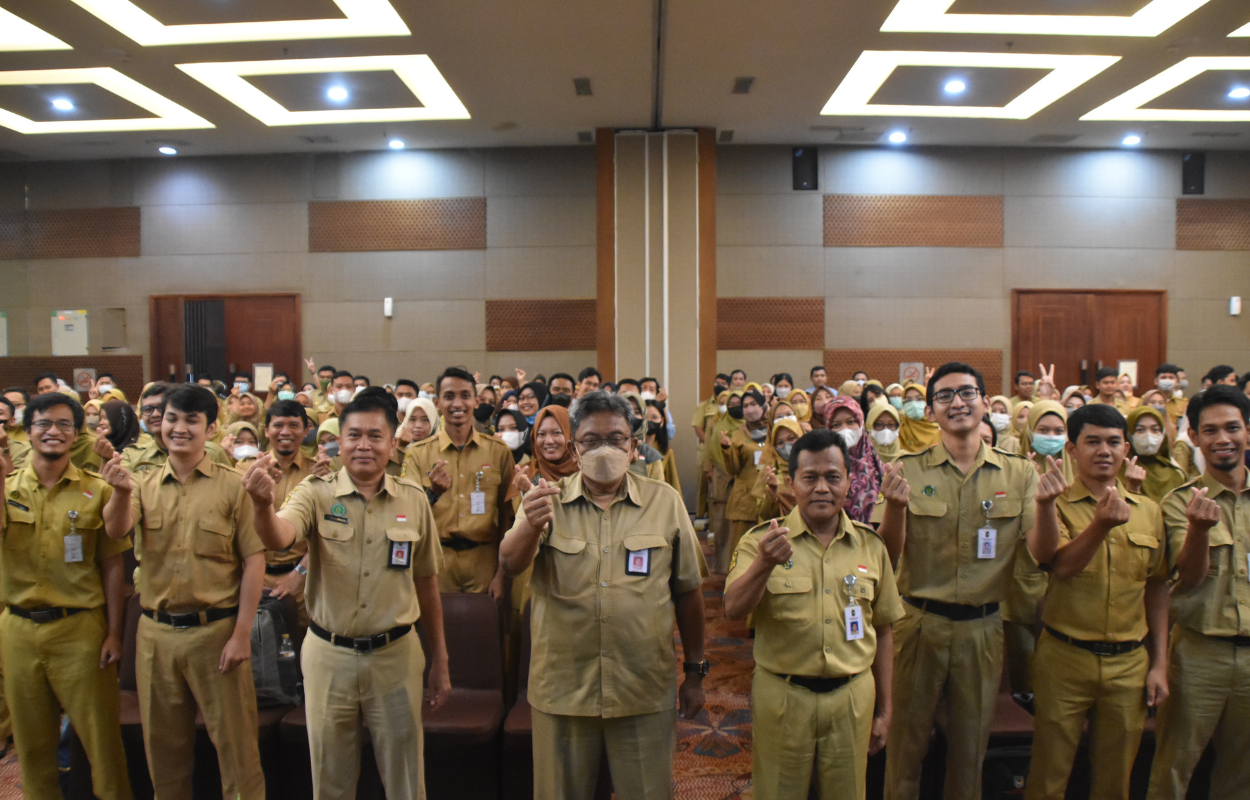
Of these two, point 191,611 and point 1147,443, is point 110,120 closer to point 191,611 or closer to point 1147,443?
point 191,611

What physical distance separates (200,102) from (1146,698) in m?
9.56

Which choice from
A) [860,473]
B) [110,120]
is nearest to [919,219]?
[860,473]

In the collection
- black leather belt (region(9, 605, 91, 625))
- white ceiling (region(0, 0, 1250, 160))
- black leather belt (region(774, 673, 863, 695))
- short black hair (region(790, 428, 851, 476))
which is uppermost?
white ceiling (region(0, 0, 1250, 160))

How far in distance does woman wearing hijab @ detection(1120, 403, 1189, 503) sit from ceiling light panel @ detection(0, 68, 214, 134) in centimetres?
944

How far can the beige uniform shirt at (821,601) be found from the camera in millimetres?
2066

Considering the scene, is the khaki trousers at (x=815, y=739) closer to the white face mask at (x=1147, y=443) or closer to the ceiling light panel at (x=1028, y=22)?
the white face mask at (x=1147, y=443)

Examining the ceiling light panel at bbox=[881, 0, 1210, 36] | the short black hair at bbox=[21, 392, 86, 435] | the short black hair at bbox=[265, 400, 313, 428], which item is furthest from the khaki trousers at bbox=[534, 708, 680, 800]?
the ceiling light panel at bbox=[881, 0, 1210, 36]

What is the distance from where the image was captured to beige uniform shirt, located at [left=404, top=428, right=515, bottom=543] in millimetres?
3629

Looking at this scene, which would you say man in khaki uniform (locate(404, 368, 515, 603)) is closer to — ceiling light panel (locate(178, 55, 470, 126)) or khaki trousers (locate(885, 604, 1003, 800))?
khaki trousers (locate(885, 604, 1003, 800))

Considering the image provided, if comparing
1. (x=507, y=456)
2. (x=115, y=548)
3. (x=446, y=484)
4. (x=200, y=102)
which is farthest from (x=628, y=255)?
(x=115, y=548)

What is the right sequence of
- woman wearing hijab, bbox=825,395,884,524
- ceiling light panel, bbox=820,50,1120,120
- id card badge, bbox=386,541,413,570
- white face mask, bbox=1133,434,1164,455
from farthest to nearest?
ceiling light panel, bbox=820,50,1120,120
white face mask, bbox=1133,434,1164,455
woman wearing hijab, bbox=825,395,884,524
id card badge, bbox=386,541,413,570

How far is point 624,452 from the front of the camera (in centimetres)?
210

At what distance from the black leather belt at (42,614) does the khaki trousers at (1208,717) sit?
3909mm

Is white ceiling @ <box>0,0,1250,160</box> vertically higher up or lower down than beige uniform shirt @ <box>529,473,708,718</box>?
higher up
